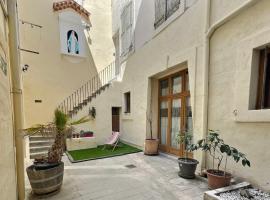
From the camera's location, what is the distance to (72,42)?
8.13 metres

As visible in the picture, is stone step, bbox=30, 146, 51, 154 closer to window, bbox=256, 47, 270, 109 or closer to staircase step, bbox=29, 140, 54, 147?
staircase step, bbox=29, 140, 54, 147

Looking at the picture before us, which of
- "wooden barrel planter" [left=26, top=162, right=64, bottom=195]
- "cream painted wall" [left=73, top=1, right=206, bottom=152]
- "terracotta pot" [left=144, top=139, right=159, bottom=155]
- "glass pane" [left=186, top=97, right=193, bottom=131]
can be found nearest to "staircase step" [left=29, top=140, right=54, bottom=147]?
"cream painted wall" [left=73, top=1, right=206, bottom=152]

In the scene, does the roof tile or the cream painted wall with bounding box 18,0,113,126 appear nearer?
the cream painted wall with bounding box 18,0,113,126

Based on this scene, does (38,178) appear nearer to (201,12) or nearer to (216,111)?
(216,111)

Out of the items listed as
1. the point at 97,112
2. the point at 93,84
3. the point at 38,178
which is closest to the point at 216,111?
the point at 38,178

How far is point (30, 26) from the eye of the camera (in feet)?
24.0

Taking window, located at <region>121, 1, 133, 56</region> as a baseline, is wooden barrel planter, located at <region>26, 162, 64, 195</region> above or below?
below

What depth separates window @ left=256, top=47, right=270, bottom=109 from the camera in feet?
9.02

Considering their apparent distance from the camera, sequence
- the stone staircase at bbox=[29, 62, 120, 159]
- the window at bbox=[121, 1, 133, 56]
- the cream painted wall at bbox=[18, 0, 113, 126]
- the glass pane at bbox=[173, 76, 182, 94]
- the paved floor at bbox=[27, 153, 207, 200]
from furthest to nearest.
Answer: the window at bbox=[121, 1, 133, 56] < the cream painted wall at bbox=[18, 0, 113, 126] < the stone staircase at bbox=[29, 62, 120, 159] < the glass pane at bbox=[173, 76, 182, 94] < the paved floor at bbox=[27, 153, 207, 200]

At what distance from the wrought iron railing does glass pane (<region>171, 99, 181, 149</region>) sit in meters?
3.91

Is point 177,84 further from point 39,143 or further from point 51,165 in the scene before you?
point 39,143

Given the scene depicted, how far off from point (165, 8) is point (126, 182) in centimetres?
499

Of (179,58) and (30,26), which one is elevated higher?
(30,26)

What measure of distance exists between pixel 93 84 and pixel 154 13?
194 inches
